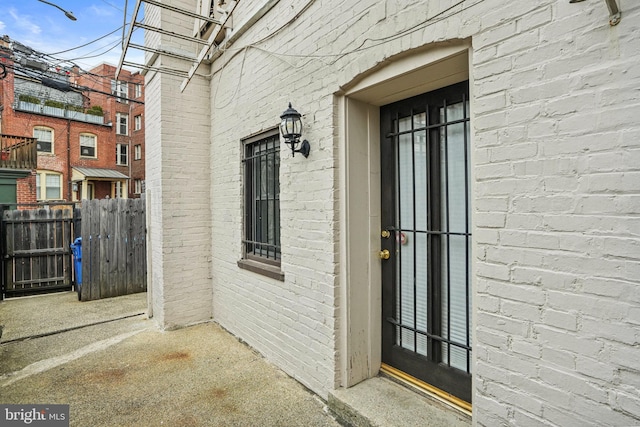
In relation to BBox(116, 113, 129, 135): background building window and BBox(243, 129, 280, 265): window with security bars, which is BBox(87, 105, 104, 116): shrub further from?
BBox(243, 129, 280, 265): window with security bars

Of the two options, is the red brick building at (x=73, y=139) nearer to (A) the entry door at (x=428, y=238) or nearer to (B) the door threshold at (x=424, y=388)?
(A) the entry door at (x=428, y=238)

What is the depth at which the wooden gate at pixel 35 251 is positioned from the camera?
587cm

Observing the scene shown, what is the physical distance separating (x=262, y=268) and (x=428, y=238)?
181cm

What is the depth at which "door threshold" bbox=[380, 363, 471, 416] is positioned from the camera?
7.17 ft

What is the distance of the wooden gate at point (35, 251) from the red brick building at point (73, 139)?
32.0ft

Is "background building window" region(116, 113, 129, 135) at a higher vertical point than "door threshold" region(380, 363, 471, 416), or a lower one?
higher

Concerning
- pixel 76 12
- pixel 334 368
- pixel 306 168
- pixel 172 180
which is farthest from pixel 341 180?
pixel 76 12

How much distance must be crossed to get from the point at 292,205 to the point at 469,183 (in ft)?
4.99

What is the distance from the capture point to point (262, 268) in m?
3.50

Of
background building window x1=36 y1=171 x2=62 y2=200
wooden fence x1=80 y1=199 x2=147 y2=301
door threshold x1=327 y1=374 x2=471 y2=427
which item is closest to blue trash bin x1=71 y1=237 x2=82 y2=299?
wooden fence x1=80 y1=199 x2=147 y2=301

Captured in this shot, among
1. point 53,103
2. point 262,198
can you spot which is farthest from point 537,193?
point 53,103

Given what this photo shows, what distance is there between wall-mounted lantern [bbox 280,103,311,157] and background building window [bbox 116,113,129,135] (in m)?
22.3

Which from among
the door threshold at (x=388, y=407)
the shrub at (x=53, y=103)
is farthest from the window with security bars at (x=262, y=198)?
the shrub at (x=53, y=103)

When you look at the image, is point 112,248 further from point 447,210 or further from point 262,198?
point 447,210
